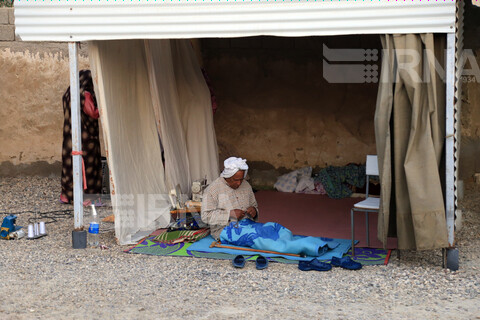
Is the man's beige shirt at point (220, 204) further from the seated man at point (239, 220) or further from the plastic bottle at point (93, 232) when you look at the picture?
the plastic bottle at point (93, 232)

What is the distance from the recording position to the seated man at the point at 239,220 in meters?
5.84

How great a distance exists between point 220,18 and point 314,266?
83.0 inches

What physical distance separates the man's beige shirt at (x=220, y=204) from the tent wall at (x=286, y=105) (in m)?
3.01

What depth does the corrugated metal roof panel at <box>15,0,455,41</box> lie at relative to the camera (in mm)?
5160

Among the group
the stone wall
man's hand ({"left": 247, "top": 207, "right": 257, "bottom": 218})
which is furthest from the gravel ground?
the stone wall

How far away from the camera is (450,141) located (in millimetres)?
5211

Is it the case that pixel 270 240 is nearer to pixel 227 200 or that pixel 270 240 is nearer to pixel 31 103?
pixel 227 200

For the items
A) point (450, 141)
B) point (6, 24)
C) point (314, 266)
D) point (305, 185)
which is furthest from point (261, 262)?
point (6, 24)

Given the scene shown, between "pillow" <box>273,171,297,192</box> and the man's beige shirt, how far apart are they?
273cm

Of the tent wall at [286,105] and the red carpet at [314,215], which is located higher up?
the tent wall at [286,105]

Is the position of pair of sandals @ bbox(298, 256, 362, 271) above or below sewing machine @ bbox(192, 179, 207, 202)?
below

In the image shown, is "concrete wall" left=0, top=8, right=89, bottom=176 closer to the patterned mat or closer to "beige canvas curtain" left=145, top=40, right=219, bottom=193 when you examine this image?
"beige canvas curtain" left=145, top=40, right=219, bottom=193

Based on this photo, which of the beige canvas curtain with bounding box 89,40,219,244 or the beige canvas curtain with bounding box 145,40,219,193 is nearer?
the beige canvas curtain with bounding box 89,40,219,244

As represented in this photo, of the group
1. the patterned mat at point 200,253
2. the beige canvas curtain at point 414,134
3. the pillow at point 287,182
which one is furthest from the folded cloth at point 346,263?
the pillow at point 287,182
